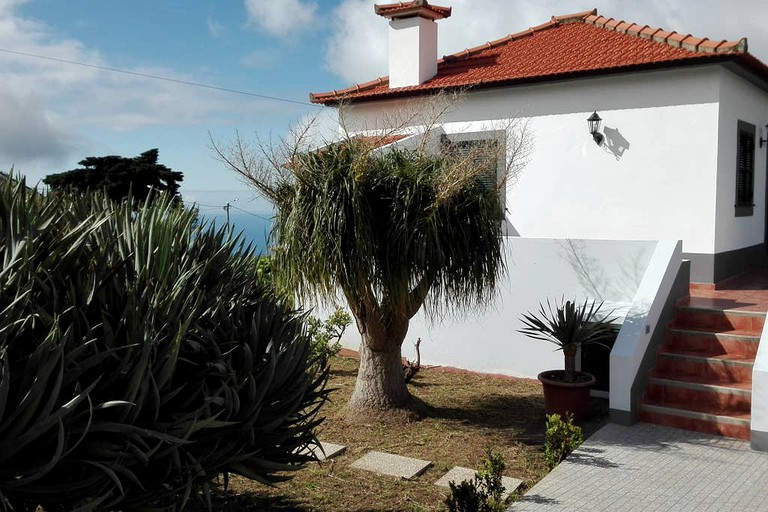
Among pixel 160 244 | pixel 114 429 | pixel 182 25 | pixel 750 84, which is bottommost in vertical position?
pixel 114 429

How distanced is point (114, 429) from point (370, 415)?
203 inches

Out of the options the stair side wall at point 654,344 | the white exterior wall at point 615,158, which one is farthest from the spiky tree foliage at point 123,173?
the stair side wall at point 654,344

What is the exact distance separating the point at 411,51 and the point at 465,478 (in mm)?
11147

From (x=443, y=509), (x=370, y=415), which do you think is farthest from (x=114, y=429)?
(x=370, y=415)

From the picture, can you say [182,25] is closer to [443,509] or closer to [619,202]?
[619,202]

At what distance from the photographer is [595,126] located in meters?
12.4

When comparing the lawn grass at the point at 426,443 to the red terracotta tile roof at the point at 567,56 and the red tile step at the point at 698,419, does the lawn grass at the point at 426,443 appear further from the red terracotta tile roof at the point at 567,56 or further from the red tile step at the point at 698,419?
the red terracotta tile roof at the point at 567,56

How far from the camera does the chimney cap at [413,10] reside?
1534 centimetres

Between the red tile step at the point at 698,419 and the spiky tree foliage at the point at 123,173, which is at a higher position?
the spiky tree foliage at the point at 123,173

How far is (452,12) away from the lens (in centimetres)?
1606

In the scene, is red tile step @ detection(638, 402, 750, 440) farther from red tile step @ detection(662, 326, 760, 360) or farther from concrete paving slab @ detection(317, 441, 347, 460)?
concrete paving slab @ detection(317, 441, 347, 460)

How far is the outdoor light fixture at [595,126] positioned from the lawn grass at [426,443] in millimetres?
4840

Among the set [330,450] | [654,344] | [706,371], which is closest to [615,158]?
[654,344]

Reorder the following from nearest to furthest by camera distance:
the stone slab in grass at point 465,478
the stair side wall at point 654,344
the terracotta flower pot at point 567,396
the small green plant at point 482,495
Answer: the small green plant at point 482,495 → the stone slab in grass at point 465,478 → the stair side wall at point 654,344 → the terracotta flower pot at point 567,396
